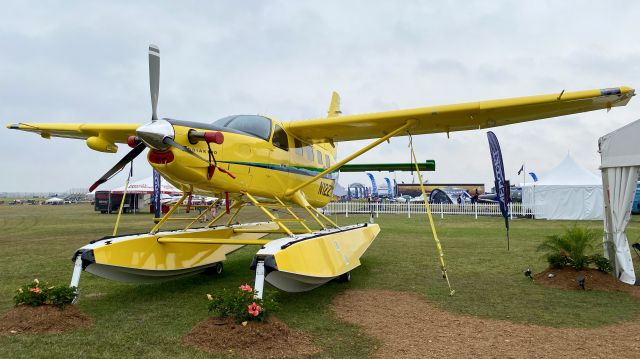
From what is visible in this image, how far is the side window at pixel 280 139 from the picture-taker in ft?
26.5

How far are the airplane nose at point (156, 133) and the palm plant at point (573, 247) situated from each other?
7131 millimetres

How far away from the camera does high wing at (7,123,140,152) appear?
8773 millimetres

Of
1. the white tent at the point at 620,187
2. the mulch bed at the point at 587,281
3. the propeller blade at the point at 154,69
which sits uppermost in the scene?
the propeller blade at the point at 154,69

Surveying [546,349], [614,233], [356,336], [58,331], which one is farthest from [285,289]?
[614,233]

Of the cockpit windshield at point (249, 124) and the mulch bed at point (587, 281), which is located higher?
the cockpit windshield at point (249, 124)

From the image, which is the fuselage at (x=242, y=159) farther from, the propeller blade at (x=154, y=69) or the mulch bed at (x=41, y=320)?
the mulch bed at (x=41, y=320)

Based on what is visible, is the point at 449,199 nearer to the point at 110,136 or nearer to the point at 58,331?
the point at 110,136

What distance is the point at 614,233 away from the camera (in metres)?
7.84

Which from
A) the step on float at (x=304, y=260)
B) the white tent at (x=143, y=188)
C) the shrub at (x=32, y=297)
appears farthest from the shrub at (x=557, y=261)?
the white tent at (x=143, y=188)

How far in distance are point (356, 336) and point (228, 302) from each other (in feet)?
5.01

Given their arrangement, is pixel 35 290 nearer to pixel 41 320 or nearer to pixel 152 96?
pixel 41 320

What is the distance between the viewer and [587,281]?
7.51 m

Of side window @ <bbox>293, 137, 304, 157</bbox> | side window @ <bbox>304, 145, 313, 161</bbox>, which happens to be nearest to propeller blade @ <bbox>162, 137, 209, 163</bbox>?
side window @ <bbox>293, 137, 304, 157</bbox>

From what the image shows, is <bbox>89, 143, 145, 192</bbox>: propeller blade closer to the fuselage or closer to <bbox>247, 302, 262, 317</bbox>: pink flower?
the fuselage
